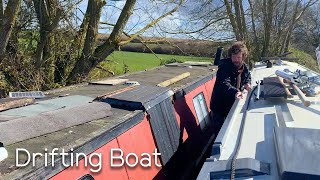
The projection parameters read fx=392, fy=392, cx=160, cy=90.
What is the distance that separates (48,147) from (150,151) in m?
1.38

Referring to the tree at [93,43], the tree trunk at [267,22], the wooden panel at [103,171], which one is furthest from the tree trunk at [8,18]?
the tree trunk at [267,22]

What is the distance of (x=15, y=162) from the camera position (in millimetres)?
2254

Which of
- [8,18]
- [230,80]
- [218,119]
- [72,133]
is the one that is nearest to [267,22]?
[8,18]

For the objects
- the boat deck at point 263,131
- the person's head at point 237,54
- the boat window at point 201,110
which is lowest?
the boat window at point 201,110

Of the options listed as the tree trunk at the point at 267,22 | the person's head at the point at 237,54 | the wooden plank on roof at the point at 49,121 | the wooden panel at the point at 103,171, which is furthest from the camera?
the tree trunk at the point at 267,22

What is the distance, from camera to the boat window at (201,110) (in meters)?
5.55

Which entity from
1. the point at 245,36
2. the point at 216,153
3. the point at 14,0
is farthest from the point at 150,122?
the point at 245,36

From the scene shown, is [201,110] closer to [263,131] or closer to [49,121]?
[263,131]

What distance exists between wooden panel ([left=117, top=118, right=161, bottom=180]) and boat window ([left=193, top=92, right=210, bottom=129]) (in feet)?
5.86

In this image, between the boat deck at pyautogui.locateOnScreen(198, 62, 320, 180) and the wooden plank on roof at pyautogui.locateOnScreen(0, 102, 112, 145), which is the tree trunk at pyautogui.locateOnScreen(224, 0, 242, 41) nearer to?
the boat deck at pyautogui.locateOnScreen(198, 62, 320, 180)

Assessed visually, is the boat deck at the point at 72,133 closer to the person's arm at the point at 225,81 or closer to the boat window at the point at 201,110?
the person's arm at the point at 225,81

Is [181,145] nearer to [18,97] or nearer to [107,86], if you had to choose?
[107,86]

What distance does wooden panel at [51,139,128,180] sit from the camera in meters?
2.46

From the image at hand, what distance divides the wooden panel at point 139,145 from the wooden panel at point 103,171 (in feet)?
0.36
